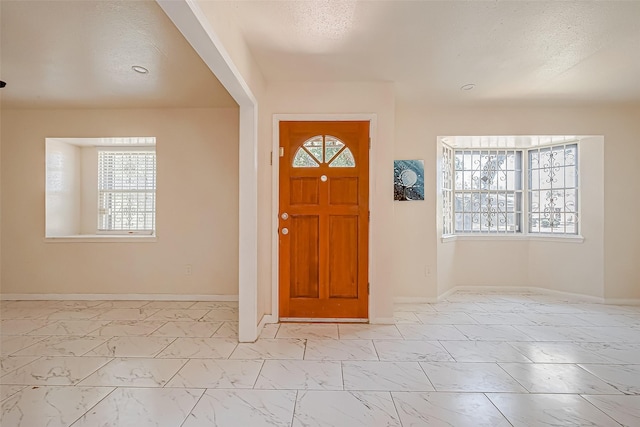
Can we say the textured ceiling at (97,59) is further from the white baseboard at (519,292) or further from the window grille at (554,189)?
the window grille at (554,189)

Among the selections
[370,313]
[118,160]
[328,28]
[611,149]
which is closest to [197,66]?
[328,28]

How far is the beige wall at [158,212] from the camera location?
4.15 metres

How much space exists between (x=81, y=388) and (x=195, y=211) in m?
2.38

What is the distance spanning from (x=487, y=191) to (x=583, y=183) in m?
1.14

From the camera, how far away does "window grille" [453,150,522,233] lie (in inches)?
190

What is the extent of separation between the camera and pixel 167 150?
4.15 m

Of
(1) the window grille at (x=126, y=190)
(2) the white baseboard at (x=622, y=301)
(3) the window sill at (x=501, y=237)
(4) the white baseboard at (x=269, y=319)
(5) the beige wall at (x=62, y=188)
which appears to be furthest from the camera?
(1) the window grille at (x=126, y=190)

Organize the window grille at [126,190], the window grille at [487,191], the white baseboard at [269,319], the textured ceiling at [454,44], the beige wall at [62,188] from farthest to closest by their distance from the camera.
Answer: the window grille at [487,191], the window grille at [126,190], the beige wall at [62,188], the white baseboard at [269,319], the textured ceiling at [454,44]

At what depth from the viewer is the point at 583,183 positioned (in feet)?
14.1

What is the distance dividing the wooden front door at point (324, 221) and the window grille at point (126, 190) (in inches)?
97.4

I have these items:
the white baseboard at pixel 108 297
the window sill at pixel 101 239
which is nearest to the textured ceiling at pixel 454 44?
the window sill at pixel 101 239

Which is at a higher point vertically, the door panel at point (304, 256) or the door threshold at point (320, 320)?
the door panel at point (304, 256)

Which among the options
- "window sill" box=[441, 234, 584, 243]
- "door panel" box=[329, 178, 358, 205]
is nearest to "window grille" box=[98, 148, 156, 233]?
→ "door panel" box=[329, 178, 358, 205]

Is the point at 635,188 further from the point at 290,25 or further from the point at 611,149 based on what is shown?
the point at 290,25
